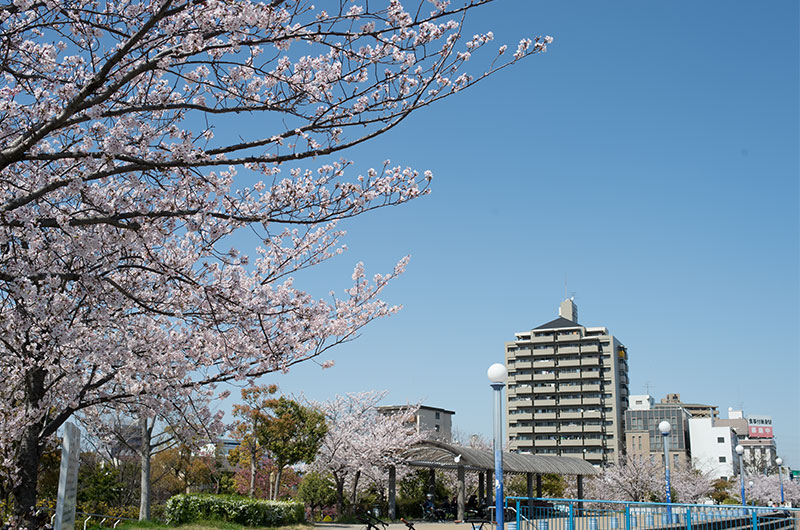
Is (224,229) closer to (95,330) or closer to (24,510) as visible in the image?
(95,330)

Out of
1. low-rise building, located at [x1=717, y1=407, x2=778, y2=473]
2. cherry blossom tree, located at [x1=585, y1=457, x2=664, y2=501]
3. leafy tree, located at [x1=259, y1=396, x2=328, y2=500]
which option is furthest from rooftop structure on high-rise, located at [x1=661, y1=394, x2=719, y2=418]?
leafy tree, located at [x1=259, y1=396, x2=328, y2=500]

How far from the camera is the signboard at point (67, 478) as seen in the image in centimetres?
592

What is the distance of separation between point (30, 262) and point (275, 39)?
3.61 m

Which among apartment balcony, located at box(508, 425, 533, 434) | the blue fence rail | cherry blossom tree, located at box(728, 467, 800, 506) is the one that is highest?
apartment balcony, located at box(508, 425, 533, 434)

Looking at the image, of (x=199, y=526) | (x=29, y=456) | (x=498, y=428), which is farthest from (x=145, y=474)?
(x=498, y=428)

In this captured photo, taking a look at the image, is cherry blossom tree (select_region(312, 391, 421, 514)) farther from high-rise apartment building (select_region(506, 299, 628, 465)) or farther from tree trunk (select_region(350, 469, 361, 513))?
high-rise apartment building (select_region(506, 299, 628, 465))

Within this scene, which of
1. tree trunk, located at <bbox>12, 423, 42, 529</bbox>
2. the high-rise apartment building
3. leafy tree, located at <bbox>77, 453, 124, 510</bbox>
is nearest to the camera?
tree trunk, located at <bbox>12, 423, 42, 529</bbox>

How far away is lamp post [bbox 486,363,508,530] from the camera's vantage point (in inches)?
424

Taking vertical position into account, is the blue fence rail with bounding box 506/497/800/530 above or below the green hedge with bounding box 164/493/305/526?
above

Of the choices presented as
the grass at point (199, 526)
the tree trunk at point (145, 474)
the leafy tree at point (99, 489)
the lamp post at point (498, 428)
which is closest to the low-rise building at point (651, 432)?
the leafy tree at point (99, 489)

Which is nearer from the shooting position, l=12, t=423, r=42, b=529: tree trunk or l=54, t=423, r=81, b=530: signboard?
l=54, t=423, r=81, b=530: signboard

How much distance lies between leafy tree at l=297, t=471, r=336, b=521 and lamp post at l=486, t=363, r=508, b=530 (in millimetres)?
20949

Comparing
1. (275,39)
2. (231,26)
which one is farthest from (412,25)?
(231,26)

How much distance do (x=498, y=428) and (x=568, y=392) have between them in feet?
265
